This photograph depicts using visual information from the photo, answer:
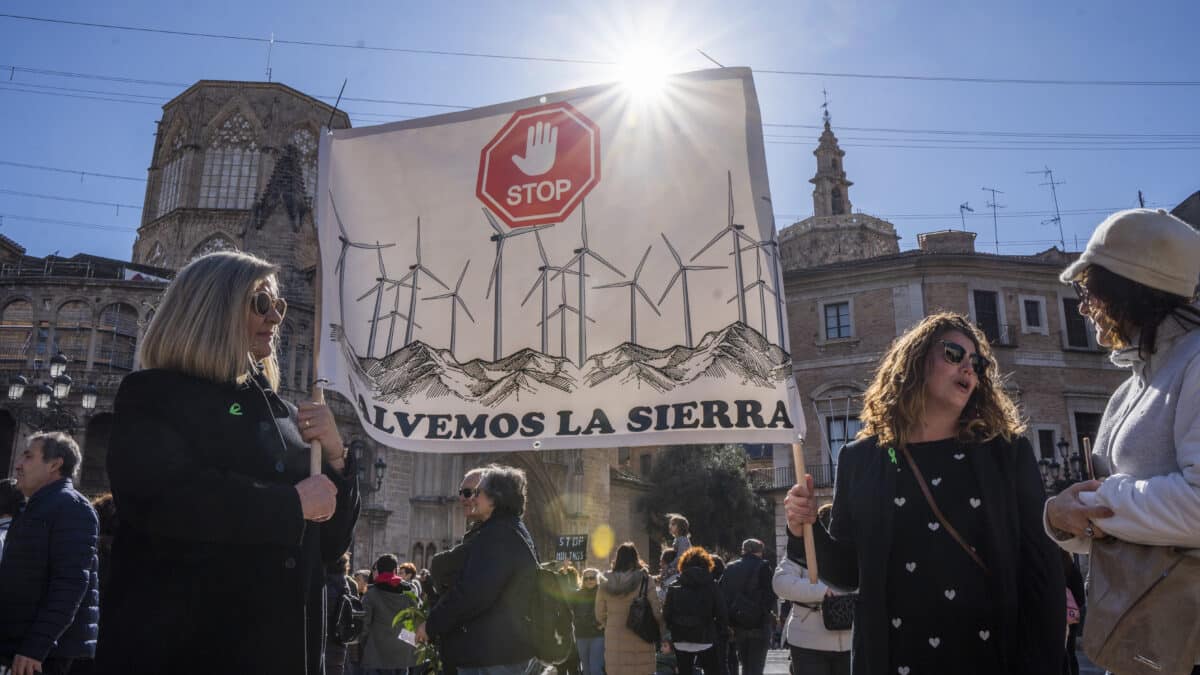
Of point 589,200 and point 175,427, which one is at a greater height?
point 589,200

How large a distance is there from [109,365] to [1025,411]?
95.8ft

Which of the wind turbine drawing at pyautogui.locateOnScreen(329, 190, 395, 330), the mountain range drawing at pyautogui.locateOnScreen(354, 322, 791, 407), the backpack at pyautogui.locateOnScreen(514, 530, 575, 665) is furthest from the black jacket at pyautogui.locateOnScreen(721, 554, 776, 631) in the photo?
the wind turbine drawing at pyautogui.locateOnScreen(329, 190, 395, 330)

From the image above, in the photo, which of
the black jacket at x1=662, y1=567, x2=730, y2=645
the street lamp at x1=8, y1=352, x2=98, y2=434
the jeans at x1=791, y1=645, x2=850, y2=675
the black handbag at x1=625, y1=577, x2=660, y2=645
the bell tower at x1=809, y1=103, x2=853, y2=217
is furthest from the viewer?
the bell tower at x1=809, y1=103, x2=853, y2=217

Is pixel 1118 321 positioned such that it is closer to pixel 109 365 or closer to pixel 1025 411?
pixel 1025 411

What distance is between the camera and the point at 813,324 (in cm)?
2962

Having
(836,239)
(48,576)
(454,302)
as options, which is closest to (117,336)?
(48,576)

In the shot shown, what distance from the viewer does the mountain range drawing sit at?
3.81 m

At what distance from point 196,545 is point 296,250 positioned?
117 ft

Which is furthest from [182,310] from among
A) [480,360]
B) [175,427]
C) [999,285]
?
[999,285]

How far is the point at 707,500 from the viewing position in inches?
1676

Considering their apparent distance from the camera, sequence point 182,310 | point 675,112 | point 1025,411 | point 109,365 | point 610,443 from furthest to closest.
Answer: point 109,365 → point 1025,411 → point 675,112 → point 610,443 → point 182,310

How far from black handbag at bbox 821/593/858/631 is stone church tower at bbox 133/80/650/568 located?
755 inches

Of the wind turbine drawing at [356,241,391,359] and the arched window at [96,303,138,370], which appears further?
the arched window at [96,303,138,370]

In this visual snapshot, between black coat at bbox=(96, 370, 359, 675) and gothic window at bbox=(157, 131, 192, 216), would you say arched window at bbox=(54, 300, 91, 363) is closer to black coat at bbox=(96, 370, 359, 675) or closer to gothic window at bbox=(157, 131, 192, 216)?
gothic window at bbox=(157, 131, 192, 216)
